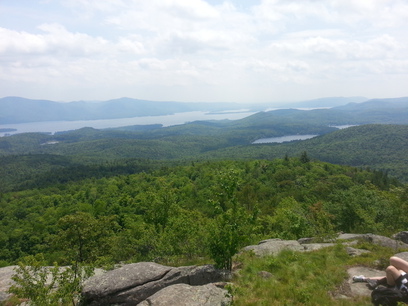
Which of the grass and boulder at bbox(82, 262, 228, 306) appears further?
boulder at bbox(82, 262, 228, 306)

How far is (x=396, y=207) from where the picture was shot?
2392 centimetres

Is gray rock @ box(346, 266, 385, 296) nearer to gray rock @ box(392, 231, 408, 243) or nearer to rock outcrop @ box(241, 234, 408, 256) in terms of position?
rock outcrop @ box(241, 234, 408, 256)

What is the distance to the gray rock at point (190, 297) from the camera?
34.0 feet

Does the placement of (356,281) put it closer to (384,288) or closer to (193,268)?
(384,288)

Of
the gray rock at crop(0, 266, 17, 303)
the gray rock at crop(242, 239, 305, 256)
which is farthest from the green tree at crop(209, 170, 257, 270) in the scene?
the gray rock at crop(0, 266, 17, 303)

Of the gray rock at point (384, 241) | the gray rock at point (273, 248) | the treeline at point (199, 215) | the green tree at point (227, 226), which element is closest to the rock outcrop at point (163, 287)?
the green tree at point (227, 226)

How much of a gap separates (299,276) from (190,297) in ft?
20.1

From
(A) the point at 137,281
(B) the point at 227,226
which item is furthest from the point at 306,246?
(A) the point at 137,281

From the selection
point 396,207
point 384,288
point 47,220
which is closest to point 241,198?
point 396,207

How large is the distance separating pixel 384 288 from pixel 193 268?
346 inches

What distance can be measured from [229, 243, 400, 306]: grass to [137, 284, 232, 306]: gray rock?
2.23 ft

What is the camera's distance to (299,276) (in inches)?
515

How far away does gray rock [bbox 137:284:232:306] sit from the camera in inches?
408

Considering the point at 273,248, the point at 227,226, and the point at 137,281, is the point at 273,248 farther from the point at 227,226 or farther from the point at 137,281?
the point at 137,281
